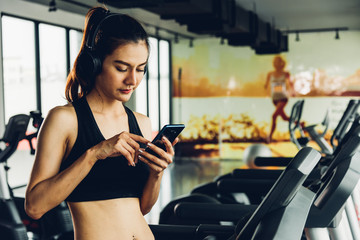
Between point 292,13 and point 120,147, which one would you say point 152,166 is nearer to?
point 120,147

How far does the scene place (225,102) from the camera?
1092cm

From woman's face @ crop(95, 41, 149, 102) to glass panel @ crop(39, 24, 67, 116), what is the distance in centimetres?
584

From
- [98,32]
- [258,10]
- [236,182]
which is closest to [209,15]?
[258,10]

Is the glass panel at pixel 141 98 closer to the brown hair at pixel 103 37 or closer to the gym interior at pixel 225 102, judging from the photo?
the gym interior at pixel 225 102

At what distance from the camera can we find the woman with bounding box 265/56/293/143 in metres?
10.6

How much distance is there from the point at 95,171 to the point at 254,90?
963 cm

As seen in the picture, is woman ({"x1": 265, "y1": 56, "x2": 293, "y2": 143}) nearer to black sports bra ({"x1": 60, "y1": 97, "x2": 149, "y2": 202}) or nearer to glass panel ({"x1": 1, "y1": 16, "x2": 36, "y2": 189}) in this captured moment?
glass panel ({"x1": 1, "y1": 16, "x2": 36, "y2": 189})

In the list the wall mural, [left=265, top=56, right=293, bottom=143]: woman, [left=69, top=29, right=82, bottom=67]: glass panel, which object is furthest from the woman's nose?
[left=265, top=56, right=293, bottom=143]: woman

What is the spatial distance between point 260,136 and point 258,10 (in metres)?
3.36

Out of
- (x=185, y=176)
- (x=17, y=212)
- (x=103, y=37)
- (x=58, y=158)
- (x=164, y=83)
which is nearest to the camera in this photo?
(x=58, y=158)

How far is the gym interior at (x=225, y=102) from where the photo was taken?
1363mm

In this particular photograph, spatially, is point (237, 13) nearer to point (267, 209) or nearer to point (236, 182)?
point (236, 182)

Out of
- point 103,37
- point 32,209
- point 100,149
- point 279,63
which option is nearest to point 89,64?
point 103,37

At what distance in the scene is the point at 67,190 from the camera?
4.03 feet
